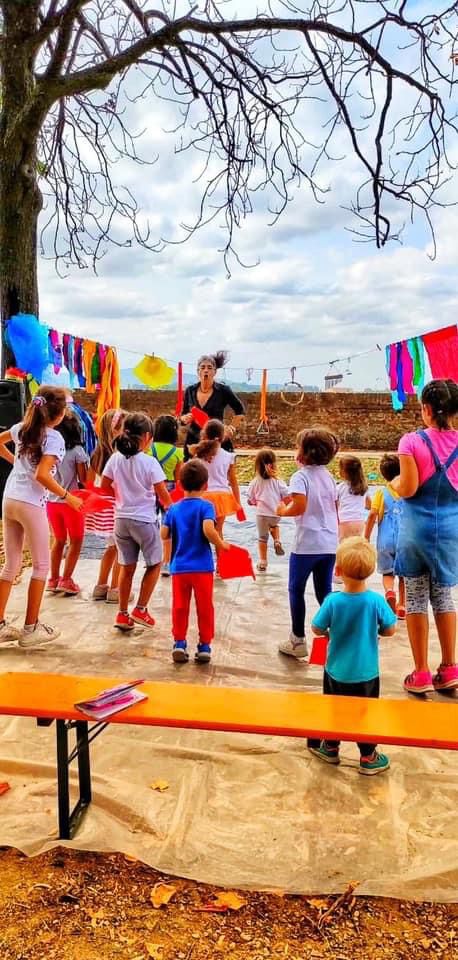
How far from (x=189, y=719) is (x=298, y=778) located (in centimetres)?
62

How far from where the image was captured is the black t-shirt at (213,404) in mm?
5121

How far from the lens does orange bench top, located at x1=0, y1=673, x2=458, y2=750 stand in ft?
6.47

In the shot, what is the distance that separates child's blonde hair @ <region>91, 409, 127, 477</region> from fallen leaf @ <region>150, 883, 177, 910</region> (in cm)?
285

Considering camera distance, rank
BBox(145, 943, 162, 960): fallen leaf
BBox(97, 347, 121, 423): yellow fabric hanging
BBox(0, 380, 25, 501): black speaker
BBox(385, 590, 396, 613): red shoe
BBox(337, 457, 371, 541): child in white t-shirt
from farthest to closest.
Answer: BBox(97, 347, 121, 423): yellow fabric hanging
BBox(0, 380, 25, 501): black speaker
BBox(337, 457, 371, 541): child in white t-shirt
BBox(385, 590, 396, 613): red shoe
BBox(145, 943, 162, 960): fallen leaf

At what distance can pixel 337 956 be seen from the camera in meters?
1.60

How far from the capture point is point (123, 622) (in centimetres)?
→ 387

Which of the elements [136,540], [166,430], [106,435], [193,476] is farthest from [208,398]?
[193,476]

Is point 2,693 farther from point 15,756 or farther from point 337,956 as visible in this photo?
point 337,956

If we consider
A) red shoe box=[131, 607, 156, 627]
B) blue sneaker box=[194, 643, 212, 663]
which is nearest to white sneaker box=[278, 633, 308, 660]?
blue sneaker box=[194, 643, 212, 663]

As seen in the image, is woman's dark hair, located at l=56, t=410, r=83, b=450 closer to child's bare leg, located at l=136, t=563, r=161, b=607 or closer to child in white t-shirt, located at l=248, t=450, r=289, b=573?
→ child's bare leg, located at l=136, t=563, r=161, b=607

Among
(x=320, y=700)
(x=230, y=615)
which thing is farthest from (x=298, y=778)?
(x=230, y=615)

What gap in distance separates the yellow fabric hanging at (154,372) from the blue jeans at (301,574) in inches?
229

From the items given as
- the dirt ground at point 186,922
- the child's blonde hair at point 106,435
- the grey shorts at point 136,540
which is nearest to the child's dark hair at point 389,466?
the grey shorts at point 136,540

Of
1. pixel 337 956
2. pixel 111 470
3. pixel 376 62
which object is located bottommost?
pixel 337 956
